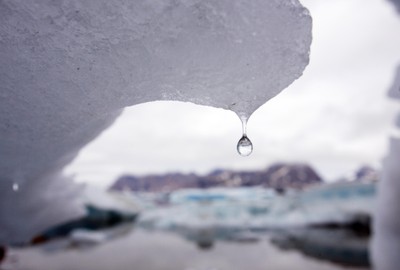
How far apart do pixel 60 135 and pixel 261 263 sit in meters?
3.89

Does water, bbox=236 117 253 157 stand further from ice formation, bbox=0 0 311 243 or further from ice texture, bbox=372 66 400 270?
ice texture, bbox=372 66 400 270

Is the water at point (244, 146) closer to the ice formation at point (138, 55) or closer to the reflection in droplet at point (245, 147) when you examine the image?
the reflection in droplet at point (245, 147)

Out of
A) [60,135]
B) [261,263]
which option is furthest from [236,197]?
[60,135]

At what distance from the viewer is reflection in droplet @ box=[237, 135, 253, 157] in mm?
1090

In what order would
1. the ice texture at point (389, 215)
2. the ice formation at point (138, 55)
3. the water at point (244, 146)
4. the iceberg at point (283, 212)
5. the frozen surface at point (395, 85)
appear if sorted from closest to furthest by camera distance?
the ice formation at point (138, 55), the water at point (244, 146), the frozen surface at point (395, 85), the ice texture at point (389, 215), the iceberg at point (283, 212)

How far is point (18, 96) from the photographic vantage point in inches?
48.0

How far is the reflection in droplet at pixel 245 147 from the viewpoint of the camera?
109 cm

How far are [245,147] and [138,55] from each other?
54cm

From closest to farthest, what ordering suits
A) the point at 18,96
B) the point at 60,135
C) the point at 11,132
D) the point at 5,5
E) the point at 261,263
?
the point at 5,5, the point at 18,96, the point at 11,132, the point at 60,135, the point at 261,263

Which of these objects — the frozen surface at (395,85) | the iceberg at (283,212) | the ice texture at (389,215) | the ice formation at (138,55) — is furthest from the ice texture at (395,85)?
the iceberg at (283,212)

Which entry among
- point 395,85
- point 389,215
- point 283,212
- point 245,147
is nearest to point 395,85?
point 395,85

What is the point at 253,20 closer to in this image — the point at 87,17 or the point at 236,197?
the point at 87,17

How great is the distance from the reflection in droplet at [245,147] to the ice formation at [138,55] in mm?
131

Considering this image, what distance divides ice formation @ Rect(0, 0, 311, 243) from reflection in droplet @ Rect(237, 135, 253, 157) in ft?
0.43
